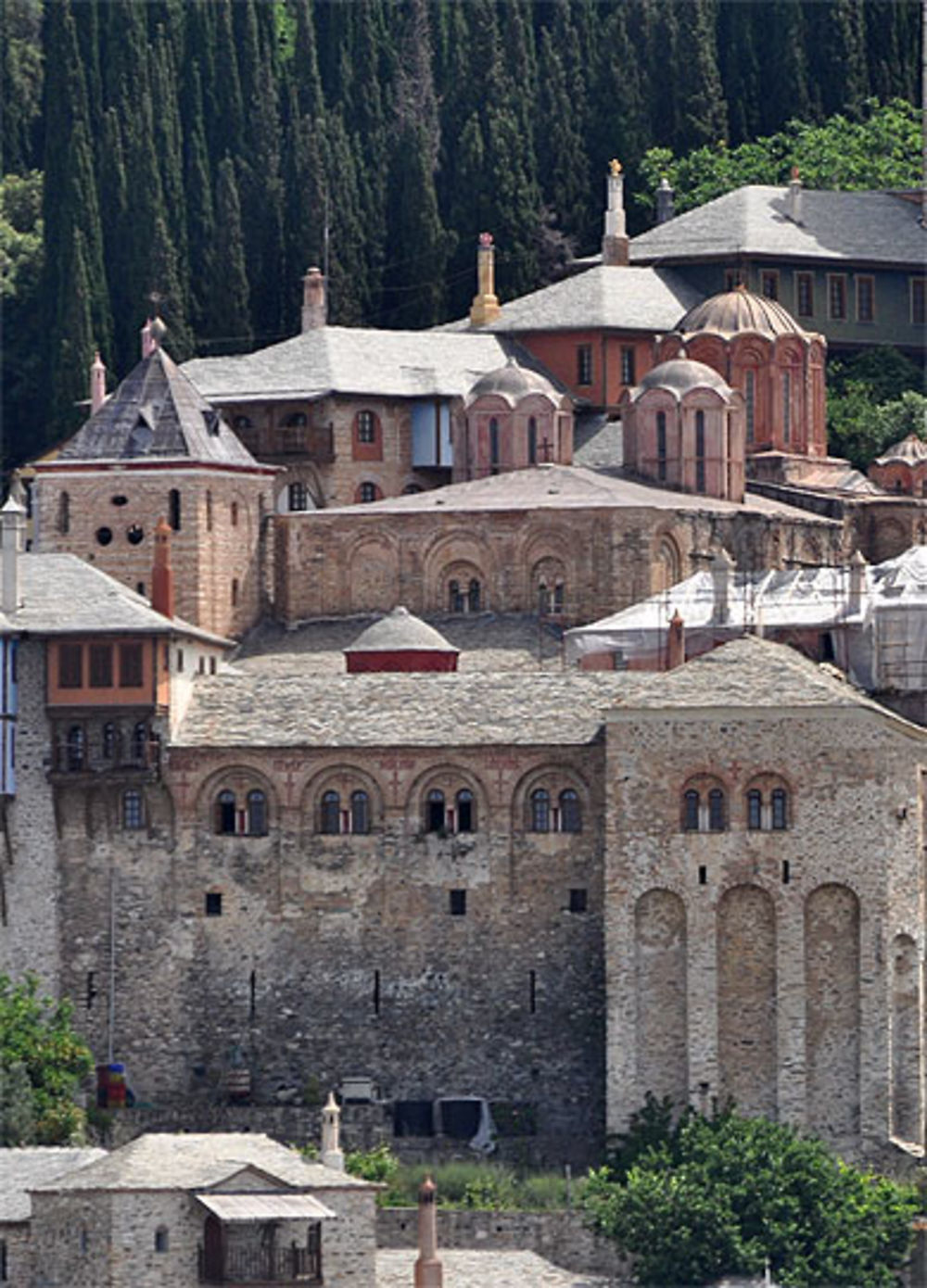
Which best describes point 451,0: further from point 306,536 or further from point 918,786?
point 918,786

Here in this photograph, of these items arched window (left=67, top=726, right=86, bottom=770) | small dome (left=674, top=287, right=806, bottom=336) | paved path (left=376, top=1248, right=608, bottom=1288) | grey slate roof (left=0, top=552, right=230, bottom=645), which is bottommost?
paved path (left=376, top=1248, right=608, bottom=1288)

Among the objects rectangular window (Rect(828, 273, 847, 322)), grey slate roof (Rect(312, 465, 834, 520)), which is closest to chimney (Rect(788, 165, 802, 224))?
rectangular window (Rect(828, 273, 847, 322))

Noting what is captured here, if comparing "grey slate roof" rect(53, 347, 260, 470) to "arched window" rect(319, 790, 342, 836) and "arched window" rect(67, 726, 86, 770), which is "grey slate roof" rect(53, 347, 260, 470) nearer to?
"arched window" rect(67, 726, 86, 770)

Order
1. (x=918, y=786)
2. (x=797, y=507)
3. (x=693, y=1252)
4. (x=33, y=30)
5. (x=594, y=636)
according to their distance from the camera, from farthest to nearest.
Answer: (x=33, y=30)
(x=797, y=507)
(x=594, y=636)
(x=918, y=786)
(x=693, y=1252)

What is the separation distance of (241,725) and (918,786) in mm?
12021

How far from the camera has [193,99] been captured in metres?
150

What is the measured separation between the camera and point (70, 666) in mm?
106188

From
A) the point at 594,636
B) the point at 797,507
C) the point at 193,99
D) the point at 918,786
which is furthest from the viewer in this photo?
the point at 193,99

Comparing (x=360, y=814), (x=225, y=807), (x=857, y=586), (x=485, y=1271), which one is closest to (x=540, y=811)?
(x=360, y=814)

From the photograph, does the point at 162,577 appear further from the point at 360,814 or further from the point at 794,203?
the point at 794,203

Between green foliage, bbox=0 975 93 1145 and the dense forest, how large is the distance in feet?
124

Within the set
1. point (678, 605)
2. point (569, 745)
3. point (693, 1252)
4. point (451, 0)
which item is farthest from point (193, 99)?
point (693, 1252)

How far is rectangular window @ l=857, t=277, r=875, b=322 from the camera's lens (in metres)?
141

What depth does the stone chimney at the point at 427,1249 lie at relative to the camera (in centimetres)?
9675
